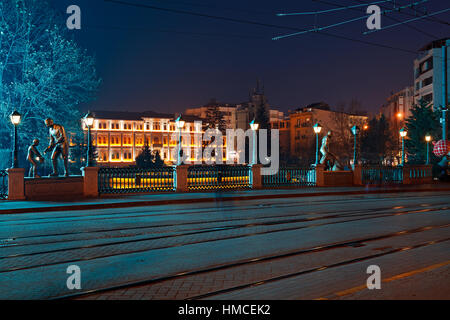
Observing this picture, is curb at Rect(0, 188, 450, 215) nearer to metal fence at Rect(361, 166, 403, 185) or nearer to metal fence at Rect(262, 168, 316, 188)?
metal fence at Rect(262, 168, 316, 188)

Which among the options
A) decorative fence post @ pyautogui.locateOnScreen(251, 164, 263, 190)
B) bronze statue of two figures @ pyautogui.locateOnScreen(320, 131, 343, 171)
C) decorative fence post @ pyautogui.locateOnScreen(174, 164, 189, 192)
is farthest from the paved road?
bronze statue of two figures @ pyautogui.locateOnScreen(320, 131, 343, 171)

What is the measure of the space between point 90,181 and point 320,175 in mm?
14319

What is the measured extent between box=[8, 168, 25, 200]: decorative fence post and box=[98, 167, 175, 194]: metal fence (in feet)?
11.5

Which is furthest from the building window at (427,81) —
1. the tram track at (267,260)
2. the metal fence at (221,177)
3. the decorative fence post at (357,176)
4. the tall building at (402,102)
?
the tram track at (267,260)

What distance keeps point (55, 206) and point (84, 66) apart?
18.0 metres

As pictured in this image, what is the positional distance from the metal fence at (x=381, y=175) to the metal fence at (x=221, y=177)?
31.3 ft

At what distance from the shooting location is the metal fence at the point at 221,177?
23828 mm

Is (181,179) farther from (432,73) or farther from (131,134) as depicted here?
(131,134)

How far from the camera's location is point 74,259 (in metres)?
7.57

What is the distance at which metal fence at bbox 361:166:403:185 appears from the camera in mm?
30250

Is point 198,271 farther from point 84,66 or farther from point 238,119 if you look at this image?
point 238,119

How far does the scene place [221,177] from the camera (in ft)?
81.3

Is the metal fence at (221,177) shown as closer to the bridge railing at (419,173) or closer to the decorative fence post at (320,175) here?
the decorative fence post at (320,175)
